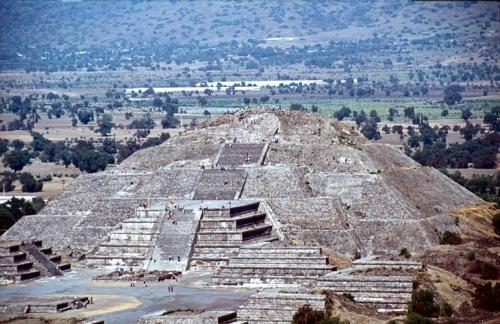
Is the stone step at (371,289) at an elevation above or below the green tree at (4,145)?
above

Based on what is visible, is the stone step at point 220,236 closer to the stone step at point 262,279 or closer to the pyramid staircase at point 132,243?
the pyramid staircase at point 132,243

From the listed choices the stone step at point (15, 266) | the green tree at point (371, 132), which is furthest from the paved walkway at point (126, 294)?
the green tree at point (371, 132)

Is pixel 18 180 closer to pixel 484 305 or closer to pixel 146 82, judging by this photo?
pixel 484 305

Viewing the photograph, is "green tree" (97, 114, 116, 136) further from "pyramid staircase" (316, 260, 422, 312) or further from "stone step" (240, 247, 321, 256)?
"pyramid staircase" (316, 260, 422, 312)

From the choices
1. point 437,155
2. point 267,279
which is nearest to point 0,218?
point 267,279

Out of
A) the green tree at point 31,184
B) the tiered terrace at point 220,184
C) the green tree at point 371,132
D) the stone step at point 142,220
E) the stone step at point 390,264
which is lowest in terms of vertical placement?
the green tree at point 371,132

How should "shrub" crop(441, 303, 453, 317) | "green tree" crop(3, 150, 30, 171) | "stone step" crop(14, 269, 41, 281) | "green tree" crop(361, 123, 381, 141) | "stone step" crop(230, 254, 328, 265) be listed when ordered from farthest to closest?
"green tree" crop(361, 123, 381, 141) → "green tree" crop(3, 150, 30, 171) → "stone step" crop(14, 269, 41, 281) → "stone step" crop(230, 254, 328, 265) → "shrub" crop(441, 303, 453, 317)

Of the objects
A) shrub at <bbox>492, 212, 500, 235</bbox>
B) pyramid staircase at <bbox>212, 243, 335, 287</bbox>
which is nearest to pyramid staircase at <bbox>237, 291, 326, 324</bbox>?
pyramid staircase at <bbox>212, 243, 335, 287</bbox>
